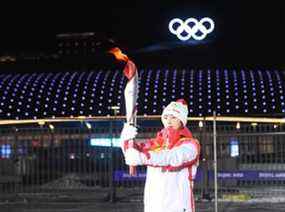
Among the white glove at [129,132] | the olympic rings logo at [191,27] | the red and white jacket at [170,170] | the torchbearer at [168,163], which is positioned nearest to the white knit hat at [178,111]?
the torchbearer at [168,163]

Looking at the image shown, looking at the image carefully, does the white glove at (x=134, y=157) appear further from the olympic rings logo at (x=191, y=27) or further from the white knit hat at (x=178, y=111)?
the olympic rings logo at (x=191, y=27)

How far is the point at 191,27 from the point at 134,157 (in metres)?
55.9

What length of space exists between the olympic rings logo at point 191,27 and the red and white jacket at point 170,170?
182 feet

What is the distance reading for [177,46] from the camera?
196 ft

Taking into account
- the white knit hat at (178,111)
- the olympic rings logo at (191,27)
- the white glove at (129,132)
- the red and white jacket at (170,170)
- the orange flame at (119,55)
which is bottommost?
the red and white jacket at (170,170)

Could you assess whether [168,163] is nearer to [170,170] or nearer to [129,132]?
[170,170]

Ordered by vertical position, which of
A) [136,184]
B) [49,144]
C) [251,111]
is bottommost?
[136,184]

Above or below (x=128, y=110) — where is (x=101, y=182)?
below

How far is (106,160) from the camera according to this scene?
14797 millimetres

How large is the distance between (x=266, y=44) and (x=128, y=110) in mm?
60893

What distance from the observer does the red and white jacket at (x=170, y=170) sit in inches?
201

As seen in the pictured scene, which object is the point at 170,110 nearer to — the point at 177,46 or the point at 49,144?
the point at 49,144

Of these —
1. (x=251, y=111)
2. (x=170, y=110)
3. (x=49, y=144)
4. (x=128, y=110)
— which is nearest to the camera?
(x=128, y=110)

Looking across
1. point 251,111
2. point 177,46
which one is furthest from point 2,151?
point 177,46
